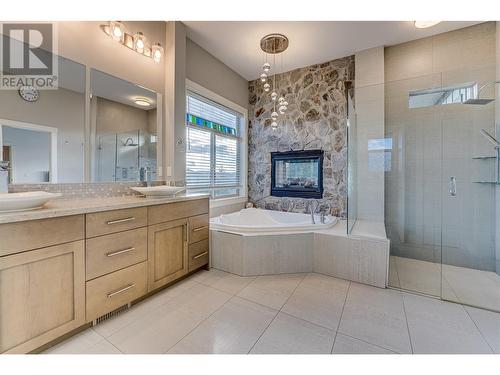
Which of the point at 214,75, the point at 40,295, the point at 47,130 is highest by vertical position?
the point at 214,75

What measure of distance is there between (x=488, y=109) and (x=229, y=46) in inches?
120

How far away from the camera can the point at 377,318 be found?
1.60m

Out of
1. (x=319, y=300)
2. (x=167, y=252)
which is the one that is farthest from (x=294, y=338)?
(x=167, y=252)

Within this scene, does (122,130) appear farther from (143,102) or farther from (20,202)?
(20,202)

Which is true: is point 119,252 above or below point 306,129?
below

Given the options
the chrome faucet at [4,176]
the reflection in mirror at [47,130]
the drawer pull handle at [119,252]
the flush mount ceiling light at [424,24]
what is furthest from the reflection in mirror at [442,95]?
the chrome faucet at [4,176]

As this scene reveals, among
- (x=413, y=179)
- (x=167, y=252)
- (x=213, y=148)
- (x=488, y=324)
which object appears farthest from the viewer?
(x=213, y=148)

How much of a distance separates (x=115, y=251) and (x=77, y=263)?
23 cm

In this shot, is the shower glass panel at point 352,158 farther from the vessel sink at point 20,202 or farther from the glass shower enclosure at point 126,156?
the vessel sink at point 20,202

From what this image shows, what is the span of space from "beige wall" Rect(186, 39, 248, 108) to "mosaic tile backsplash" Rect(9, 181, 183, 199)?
1.60 m

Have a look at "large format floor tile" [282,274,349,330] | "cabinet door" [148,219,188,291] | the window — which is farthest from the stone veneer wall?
"cabinet door" [148,219,188,291]

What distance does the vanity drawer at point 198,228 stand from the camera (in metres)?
2.20

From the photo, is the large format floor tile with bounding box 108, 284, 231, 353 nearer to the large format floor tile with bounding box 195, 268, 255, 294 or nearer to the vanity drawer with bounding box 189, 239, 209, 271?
the large format floor tile with bounding box 195, 268, 255, 294
